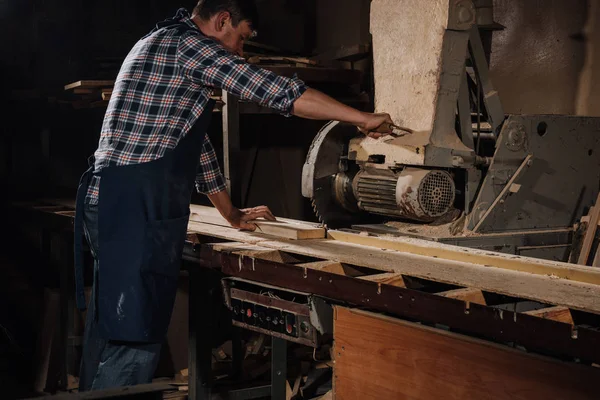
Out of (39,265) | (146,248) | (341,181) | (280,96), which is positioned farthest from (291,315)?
(39,265)

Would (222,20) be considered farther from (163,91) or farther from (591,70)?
(591,70)

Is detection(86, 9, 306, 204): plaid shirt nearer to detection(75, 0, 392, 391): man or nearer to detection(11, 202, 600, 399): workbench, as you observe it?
detection(75, 0, 392, 391): man

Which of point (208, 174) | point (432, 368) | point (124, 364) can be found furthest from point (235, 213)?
point (432, 368)

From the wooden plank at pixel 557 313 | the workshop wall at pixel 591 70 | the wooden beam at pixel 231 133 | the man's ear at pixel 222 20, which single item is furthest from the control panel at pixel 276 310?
the workshop wall at pixel 591 70

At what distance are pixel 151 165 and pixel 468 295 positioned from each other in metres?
1.17

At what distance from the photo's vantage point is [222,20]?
284 centimetres

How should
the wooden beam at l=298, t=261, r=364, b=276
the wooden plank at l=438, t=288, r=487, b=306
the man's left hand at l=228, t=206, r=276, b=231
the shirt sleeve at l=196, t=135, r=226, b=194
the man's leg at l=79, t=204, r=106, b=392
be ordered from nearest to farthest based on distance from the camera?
the wooden plank at l=438, t=288, r=487, b=306, the wooden beam at l=298, t=261, r=364, b=276, the man's leg at l=79, t=204, r=106, b=392, the shirt sleeve at l=196, t=135, r=226, b=194, the man's left hand at l=228, t=206, r=276, b=231

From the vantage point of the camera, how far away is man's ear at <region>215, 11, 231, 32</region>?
9.29 ft

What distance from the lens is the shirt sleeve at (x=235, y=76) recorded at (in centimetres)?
261

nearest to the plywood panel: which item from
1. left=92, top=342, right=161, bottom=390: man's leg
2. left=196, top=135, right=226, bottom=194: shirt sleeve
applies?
left=196, top=135, right=226, bottom=194: shirt sleeve

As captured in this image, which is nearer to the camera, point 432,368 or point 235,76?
point 432,368

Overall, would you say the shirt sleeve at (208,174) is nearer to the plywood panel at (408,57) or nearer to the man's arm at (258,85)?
the man's arm at (258,85)

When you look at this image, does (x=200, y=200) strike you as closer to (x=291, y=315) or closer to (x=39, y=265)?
(x=39, y=265)

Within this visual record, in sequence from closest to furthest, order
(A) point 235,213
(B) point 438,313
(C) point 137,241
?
1. (B) point 438,313
2. (C) point 137,241
3. (A) point 235,213
